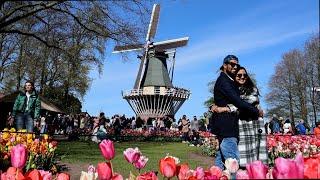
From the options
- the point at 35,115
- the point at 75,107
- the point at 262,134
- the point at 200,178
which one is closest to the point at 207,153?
the point at 35,115

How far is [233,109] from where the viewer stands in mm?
5625

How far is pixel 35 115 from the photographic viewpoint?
34.3 ft

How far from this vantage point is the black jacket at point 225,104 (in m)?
5.47

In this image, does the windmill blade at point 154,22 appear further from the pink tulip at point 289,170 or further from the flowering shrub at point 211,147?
the pink tulip at point 289,170

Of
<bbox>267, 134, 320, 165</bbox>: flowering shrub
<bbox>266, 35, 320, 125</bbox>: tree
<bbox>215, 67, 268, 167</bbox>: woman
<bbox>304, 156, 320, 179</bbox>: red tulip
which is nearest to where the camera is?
<bbox>304, 156, 320, 179</bbox>: red tulip

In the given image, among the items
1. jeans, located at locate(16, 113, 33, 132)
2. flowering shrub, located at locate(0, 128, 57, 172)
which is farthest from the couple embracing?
jeans, located at locate(16, 113, 33, 132)

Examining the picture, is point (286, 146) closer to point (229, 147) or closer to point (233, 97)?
point (229, 147)

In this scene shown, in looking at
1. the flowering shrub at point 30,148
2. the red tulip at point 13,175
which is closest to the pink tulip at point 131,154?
the red tulip at point 13,175

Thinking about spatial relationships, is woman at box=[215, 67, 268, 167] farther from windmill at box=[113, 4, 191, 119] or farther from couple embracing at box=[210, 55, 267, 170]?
windmill at box=[113, 4, 191, 119]

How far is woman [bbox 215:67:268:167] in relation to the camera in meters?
5.77

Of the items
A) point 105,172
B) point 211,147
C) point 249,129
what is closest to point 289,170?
point 105,172

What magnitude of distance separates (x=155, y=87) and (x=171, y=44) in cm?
488

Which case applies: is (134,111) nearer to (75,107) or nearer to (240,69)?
(75,107)

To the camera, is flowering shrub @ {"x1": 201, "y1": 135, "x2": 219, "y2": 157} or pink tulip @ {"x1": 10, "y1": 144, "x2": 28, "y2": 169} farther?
flowering shrub @ {"x1": 201, "y1": 135, "x2": 219, "y2": 157}
